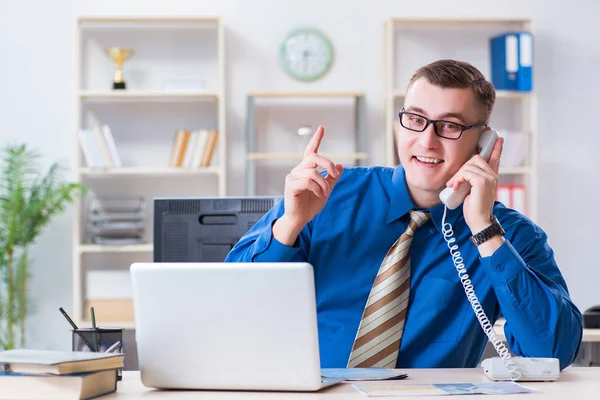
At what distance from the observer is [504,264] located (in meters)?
1.71

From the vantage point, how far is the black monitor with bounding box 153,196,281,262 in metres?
2.28

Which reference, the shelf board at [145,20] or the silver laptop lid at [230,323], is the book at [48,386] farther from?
the shelf board at [145,20]

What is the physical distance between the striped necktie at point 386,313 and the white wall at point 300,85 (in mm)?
2931

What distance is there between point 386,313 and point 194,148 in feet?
9.28

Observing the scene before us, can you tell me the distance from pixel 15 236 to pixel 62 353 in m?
3.11

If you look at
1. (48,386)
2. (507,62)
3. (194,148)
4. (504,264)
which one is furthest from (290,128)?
(48,386)

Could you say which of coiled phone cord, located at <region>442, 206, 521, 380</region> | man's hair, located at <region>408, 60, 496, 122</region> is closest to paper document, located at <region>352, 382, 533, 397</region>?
coiled phone cord, located at <region>442, 206, 521, 380</region>

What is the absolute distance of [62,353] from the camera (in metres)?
1.35

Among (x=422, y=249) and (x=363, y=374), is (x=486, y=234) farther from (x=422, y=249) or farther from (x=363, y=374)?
(x=363, y=374)

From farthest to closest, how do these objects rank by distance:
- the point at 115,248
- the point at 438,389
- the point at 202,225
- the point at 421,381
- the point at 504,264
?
the point at 115,248, the point at 202,225, the point at 504,264, the point at 421,381, the point at 438,389

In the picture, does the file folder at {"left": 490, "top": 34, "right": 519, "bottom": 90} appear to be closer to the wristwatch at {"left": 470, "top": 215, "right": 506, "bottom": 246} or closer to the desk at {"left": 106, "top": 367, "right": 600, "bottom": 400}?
the wristwatch at {"left": 470, "top": 215, "right": 506, "bottom": 246}

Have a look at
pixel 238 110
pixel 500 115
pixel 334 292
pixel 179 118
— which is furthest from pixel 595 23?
pixel 334 292

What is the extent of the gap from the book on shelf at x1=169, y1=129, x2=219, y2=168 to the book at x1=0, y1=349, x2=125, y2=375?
3.14 m

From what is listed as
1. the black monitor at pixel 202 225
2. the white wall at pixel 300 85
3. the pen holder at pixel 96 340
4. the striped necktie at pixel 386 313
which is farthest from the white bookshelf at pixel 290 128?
the pen holder at pixel 96 340
